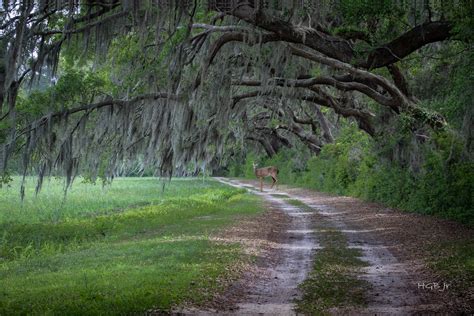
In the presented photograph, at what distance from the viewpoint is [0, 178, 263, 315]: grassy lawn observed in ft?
25.5

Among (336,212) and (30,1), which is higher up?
(30,1)

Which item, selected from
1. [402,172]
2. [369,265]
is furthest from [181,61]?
[402,172]

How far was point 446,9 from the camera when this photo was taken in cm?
1105

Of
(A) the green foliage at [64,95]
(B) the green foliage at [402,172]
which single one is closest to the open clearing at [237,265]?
(B) the green foliage at [402,172]

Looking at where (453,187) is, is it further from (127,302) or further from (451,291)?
(127,302)

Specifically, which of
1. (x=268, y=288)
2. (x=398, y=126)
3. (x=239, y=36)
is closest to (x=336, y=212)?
(x=398, y=126)

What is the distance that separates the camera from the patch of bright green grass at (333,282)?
8070 mm

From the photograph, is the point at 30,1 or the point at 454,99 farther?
the point at 454,99

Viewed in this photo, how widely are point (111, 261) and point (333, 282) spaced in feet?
13.3

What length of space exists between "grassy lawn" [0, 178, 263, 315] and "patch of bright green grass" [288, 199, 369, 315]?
4.64 ft

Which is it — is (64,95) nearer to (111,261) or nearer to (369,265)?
(111,261)

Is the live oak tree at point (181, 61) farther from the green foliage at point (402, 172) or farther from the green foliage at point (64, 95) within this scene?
the green foliage at point (402, 172)

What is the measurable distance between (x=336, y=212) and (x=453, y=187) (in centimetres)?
647

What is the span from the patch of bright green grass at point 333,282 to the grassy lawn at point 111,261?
1.41 meters
